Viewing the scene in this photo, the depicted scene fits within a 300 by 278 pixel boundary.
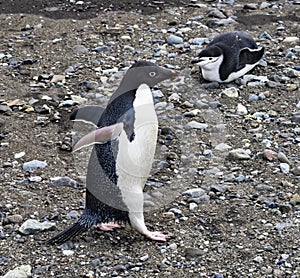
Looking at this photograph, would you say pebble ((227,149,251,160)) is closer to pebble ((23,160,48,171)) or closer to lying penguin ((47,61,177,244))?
lying penguin ((47,61,177,244))

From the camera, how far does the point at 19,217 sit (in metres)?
3.39

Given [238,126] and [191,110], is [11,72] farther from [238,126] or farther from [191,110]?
[238,126]

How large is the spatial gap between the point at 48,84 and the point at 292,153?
65.3 inches

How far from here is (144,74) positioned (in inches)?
129

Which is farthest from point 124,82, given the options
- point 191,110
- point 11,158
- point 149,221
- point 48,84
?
point 48,84

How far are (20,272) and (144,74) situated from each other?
0.99 m

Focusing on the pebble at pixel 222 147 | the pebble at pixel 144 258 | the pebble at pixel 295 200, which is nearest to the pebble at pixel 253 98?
the pebble at pixel 222 147

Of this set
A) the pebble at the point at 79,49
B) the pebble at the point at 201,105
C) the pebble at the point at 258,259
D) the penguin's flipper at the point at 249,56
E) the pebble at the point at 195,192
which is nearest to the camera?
the pebble at the point at 258,259

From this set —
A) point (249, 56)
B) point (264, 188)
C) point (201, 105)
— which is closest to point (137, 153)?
point (264, 188)

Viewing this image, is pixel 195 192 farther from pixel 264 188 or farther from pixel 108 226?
pixel 108 226

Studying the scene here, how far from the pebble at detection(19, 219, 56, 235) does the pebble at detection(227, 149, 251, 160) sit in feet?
3.58

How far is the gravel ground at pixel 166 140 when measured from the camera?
3.17 metres

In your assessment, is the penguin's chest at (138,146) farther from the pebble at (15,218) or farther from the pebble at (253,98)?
the pebble at (253,98)

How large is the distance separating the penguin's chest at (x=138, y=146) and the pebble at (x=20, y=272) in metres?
0.52
